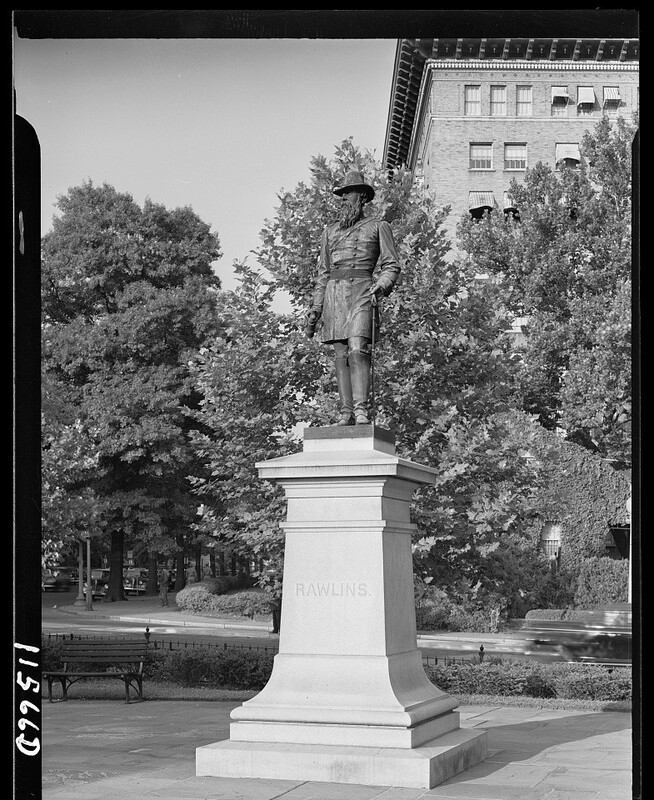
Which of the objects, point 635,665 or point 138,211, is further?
point 138,211

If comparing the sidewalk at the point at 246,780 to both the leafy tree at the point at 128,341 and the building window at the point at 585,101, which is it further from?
the building window at the point at 585,101

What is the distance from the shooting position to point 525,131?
48562 mm

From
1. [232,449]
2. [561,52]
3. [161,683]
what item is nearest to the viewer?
[161,683]

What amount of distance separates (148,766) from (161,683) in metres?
9.15

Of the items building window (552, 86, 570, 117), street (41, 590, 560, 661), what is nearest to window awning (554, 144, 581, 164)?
building window (552, 86, 570, 117)

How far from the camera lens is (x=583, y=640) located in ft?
76.7

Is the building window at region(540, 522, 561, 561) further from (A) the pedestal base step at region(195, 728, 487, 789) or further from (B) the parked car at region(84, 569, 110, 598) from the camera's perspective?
(A) the pedestal base step at region(195, 728, 487, 789)

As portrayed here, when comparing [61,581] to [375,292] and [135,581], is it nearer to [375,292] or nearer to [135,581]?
[135,581]

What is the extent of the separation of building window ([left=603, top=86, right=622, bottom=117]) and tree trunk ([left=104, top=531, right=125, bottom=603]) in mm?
25339

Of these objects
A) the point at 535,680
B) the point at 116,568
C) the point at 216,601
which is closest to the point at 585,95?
the point at 216,601

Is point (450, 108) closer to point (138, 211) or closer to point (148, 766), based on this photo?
point (138, 211)

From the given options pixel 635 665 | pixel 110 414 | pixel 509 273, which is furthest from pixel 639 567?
pixel 110 414

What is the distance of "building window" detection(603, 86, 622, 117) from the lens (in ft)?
152

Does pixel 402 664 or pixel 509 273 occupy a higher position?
pixel 509 273
